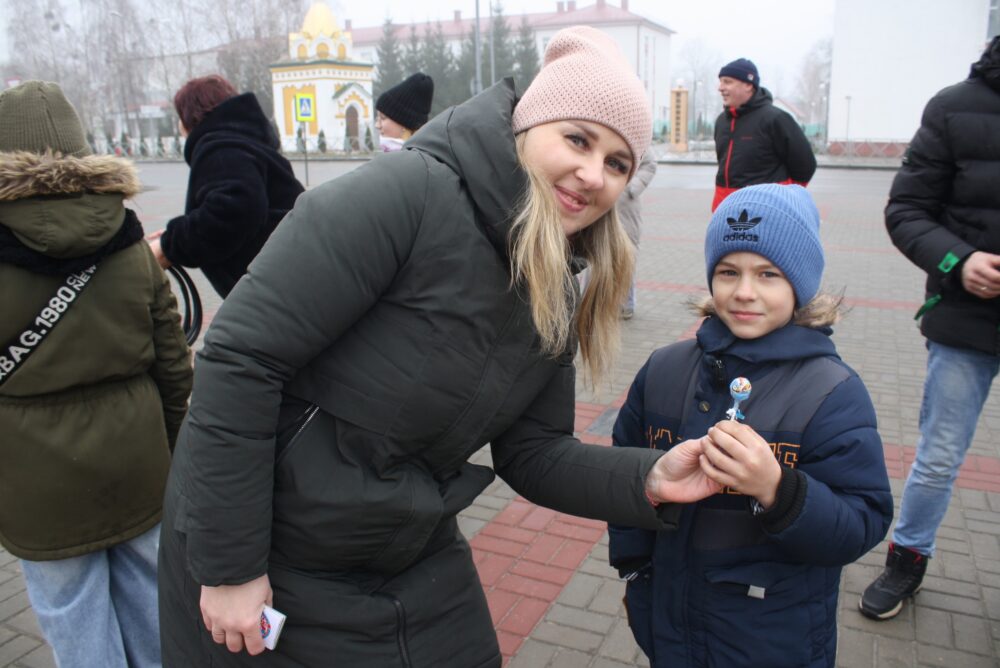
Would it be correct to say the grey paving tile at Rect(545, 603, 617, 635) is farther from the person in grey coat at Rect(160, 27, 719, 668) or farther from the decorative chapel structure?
the decorative chapel structure

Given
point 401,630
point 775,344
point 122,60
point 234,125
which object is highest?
point 122,60

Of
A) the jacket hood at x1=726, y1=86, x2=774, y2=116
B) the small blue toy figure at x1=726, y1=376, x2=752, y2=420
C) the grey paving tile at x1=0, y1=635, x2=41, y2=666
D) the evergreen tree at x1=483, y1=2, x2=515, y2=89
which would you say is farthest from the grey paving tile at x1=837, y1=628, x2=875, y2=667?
the evergreen tree at x1=483, y1=2, x2=515, y2=89

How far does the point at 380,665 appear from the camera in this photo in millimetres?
1561

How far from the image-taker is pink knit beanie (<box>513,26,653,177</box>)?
62.8 inches

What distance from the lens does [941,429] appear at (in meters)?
2.93

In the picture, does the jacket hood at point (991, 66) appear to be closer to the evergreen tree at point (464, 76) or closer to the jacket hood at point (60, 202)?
the jacket hood at point (60, 202)

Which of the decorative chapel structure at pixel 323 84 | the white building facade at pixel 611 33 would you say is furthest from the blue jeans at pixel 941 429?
the white building facade at pixel 611 33

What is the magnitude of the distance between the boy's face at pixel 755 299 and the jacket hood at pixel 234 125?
7.53ft

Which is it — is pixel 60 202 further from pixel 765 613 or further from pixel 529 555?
pixel 529 555

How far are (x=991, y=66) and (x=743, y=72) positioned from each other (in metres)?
3.77

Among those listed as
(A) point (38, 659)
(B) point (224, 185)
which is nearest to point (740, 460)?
(B) point (224, 185)

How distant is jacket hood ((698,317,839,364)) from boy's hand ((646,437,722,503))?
0.27 meters

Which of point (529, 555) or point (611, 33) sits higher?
point (611, 33)

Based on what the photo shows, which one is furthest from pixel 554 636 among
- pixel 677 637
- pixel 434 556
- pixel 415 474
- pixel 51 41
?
pixel 51 41
